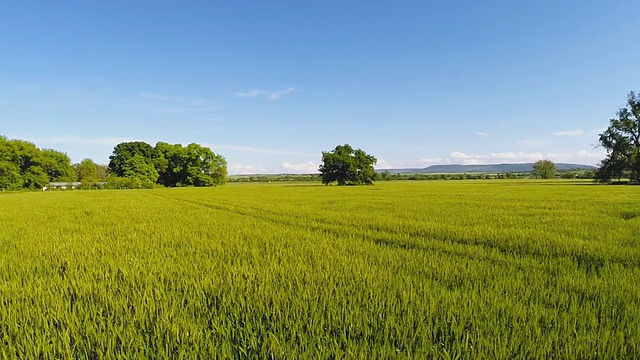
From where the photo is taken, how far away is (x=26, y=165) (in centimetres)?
7131

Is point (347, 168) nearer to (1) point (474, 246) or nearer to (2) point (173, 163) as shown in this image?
(2) point (173, 163)

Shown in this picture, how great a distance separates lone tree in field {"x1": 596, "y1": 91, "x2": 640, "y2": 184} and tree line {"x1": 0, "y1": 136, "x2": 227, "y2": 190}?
273ft

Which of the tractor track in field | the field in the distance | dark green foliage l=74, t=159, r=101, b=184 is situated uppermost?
dark green foliage l=74, t=159, r=101, b=184

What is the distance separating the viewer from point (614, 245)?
675 cm

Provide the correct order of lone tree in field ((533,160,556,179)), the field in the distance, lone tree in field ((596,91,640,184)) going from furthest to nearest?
lone tree in field ((533,160,556,179)) < lone tree in field ((596,91,640,184)) < the field in the distance

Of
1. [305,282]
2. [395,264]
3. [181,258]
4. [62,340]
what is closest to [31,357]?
[62,340]

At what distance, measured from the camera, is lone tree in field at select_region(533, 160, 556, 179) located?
132 metres

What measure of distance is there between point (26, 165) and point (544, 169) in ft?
549

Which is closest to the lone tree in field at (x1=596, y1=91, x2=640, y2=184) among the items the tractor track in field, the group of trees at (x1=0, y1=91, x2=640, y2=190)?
the group of trees at (x1=0, y1=91, x2=640, y2=190)

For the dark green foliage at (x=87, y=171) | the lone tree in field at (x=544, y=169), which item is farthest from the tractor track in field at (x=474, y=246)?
the lone tree in field at (x=544, y=169)

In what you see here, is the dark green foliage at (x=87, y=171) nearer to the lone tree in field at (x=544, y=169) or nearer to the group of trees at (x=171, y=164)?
the group of trees at (x=171, y=164)

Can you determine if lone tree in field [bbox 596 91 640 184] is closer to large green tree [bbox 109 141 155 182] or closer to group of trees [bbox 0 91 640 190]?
group of trees [bbox 0 91 640 190]

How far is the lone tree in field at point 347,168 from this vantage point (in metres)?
81.2

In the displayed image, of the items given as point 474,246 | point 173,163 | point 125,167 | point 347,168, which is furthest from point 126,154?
point 474,246
